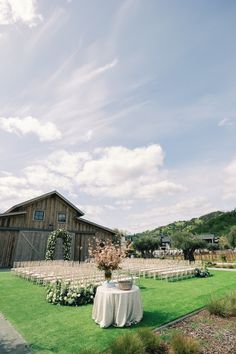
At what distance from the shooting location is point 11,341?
629 cm

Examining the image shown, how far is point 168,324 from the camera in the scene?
736 centimetres

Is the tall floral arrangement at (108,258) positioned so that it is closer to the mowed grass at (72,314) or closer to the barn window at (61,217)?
the mowed grass at (72,314)

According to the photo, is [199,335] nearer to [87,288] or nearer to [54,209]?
[87,288]

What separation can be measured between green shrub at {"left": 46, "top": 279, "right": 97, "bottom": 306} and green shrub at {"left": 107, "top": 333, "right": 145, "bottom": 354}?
15.7 ft

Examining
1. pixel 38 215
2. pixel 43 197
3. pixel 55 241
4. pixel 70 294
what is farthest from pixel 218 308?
pixel 43 197

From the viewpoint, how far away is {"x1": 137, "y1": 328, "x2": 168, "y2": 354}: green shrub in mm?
5584

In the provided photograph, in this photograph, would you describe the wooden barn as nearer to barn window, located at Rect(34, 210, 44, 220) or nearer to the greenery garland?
barn window, located at Rect(34, 210, 44, 220)

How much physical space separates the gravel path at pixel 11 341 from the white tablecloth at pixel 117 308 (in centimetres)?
214

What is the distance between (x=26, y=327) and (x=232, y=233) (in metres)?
38.0

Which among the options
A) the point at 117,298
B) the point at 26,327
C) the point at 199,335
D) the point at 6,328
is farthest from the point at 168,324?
the point at 6,328

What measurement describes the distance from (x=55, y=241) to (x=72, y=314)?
15.6 metres

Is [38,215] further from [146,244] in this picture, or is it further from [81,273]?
[146,244]

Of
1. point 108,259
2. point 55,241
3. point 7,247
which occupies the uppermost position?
point 55,241

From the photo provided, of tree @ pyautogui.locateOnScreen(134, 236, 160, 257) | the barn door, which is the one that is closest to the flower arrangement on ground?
the barn door
